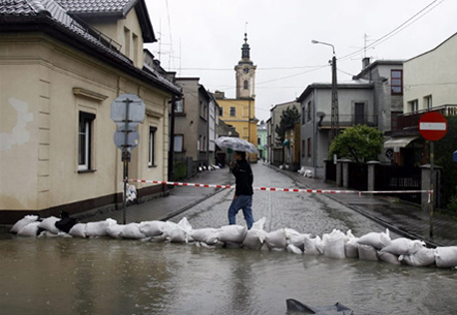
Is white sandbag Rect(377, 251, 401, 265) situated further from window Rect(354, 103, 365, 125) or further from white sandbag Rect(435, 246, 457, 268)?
window Rect(354, 103, 365, 125)

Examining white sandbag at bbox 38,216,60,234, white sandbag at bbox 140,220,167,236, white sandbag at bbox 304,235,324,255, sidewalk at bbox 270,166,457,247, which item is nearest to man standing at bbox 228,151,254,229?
white sandbag at bbox 140,220,167,236

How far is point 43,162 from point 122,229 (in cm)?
225

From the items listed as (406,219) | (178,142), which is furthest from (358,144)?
(178,142)

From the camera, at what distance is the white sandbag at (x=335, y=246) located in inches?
316

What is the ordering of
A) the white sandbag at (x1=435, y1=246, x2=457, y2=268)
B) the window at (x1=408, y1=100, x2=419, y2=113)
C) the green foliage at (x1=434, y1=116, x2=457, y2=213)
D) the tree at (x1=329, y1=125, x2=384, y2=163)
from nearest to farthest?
the white sandbag at (x1=435, y1=246, x2=457, y2=268) → the green foliage at (x1=434, y1=116, x2=457, y2=213) → the tree at (x1=329, y1=125, x2=384, y2=163) → the window at (x1=408, y1=100, x2=419, y2=113)

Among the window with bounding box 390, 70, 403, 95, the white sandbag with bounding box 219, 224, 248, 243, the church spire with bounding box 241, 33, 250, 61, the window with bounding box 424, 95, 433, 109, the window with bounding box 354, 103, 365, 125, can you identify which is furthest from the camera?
the church spire with bounding box 241, 33, 250, 61

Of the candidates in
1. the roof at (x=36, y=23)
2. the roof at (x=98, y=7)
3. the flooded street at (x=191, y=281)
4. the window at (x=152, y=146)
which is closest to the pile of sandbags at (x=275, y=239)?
the flooded street at (x=191, y=281)

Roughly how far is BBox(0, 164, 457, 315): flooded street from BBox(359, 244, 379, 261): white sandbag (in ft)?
0.57

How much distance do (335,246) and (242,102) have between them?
91057mm

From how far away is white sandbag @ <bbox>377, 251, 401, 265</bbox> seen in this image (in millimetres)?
7637

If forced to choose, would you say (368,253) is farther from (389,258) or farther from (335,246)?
(335,246)

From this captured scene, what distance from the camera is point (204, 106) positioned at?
47.4 meters

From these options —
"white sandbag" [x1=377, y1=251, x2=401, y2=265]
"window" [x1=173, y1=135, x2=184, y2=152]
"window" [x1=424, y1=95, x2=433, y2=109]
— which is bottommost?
"white sandbag" [x1=377, y1=251, x2=401, y2=265]

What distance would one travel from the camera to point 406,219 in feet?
44.0
